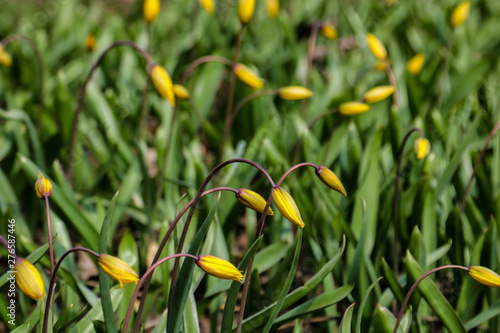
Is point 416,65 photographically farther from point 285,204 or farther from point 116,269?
point 116,269

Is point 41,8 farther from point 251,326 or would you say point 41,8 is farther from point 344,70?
point 251,326

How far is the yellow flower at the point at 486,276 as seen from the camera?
110cm

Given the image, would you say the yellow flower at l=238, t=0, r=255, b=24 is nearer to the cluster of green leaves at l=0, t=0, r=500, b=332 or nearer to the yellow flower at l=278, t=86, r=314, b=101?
the yellow flower at l=278, t=86, r=314, b=101

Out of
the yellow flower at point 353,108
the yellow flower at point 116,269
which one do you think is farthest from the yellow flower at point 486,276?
the yellow flower at point 353,108

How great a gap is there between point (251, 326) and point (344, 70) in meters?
1.95

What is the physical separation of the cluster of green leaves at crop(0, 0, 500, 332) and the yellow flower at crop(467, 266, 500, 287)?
9.4 inches

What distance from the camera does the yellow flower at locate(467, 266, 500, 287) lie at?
1099mm

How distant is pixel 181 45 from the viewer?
328 centimetres

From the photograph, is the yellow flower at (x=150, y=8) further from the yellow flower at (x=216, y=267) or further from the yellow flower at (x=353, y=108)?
the yellow flower at (x=216, y=267)

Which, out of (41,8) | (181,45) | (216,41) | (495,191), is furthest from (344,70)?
(41,8)

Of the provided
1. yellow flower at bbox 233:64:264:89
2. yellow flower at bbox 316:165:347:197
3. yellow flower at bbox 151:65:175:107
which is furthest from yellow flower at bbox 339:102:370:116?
yellow flower at bbox 316:165:347:197

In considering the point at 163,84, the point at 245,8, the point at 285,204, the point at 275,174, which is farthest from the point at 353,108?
the point at 285,204

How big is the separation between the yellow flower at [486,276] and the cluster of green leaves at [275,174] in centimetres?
24

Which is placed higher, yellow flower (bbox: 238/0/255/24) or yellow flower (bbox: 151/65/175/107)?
yellow flower (bbox: 238/0/255/24)
